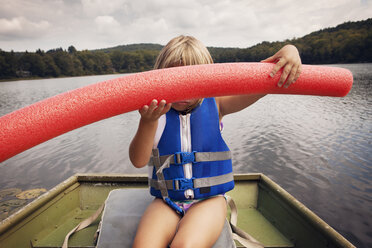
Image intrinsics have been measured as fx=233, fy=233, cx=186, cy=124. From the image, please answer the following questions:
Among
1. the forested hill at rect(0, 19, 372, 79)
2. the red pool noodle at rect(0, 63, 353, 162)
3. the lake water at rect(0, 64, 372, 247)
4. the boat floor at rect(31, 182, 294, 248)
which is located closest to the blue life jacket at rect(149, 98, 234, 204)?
the red pool noodle at rect(0, 63, 353, 162)

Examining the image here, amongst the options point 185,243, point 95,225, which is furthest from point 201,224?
point 95,225

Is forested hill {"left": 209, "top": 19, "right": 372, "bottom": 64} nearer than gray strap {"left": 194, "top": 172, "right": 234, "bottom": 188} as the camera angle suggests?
No

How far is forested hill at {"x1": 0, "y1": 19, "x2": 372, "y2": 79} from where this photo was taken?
4906 cm

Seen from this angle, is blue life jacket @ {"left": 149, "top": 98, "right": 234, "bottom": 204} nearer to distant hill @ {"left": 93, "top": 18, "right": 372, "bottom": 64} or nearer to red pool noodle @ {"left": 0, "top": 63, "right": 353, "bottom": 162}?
red pool noodle @ {"left": 0, "top": 63, "right": 353, "bottom": 162}

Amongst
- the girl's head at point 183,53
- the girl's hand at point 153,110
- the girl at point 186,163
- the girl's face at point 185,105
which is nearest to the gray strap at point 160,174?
the girl at point 186,163

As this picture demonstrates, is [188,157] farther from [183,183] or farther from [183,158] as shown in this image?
[183,183]

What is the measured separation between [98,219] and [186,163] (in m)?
1.45

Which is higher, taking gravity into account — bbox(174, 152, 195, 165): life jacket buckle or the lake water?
bbox(174, 152, 195, 165): life jacket buckle

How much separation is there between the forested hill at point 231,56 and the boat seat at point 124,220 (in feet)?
132

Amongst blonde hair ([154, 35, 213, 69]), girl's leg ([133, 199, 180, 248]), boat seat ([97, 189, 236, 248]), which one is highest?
blonde hair ([154, 35, 213, 69])

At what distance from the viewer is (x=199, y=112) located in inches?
63.3

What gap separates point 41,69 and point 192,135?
230ft

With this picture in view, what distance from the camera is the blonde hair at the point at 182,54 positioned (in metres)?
1.37

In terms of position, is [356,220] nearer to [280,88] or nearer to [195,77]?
[280,88]
